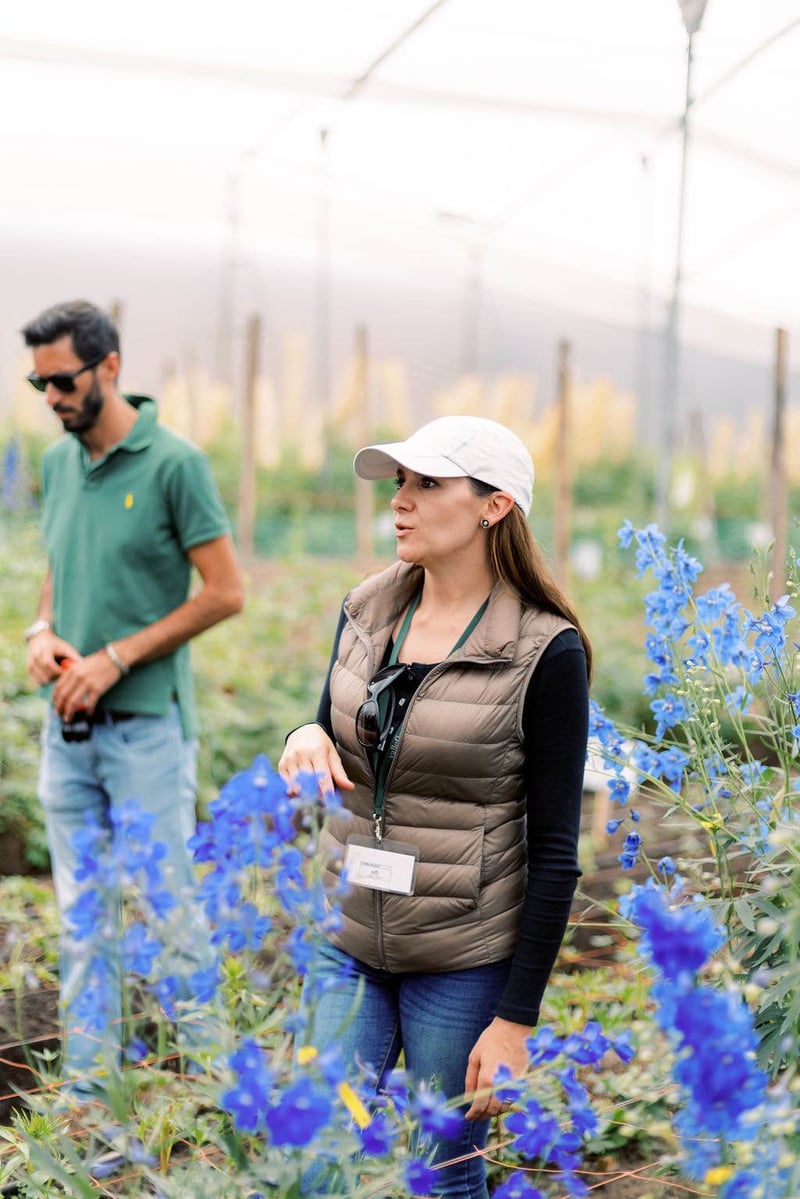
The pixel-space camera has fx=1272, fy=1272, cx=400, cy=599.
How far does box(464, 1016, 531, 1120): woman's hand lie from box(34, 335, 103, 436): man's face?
1.56 metres

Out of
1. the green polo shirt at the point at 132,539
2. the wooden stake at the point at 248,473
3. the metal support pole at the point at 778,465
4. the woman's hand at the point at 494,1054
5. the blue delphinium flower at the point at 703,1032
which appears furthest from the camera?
the wooden stake at the point at 248,473

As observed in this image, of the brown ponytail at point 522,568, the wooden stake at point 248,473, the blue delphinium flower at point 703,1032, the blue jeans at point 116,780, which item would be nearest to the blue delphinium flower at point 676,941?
the blue delphinium flower at point 703,1032

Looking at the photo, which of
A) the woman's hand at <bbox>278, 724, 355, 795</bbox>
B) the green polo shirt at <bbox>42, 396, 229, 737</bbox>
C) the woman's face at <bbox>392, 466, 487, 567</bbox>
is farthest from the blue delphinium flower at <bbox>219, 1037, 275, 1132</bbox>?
the green polo shirt at <bbox>42, 396, 229, 737</bbox>

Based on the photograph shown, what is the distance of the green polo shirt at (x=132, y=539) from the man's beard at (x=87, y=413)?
8 cm

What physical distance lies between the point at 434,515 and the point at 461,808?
411 millimetres

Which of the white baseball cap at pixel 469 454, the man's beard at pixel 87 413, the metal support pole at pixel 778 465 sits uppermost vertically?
the metal support pole at pixel 778 465

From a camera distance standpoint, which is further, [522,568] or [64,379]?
[64,379]

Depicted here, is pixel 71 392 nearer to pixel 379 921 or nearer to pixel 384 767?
pixel 384 767

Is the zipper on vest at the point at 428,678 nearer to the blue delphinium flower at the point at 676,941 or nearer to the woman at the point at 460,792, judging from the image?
the woman at the point at 460,792

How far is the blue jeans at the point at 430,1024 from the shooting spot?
1.75 m

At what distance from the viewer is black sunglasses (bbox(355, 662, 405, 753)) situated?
1.79 metres

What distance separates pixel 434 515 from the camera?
1.79 metres

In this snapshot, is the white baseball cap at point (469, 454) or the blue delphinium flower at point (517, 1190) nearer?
the blue delphinium flower at point (517, 1190)

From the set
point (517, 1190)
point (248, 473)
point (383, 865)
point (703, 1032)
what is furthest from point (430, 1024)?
point (248, 473)
